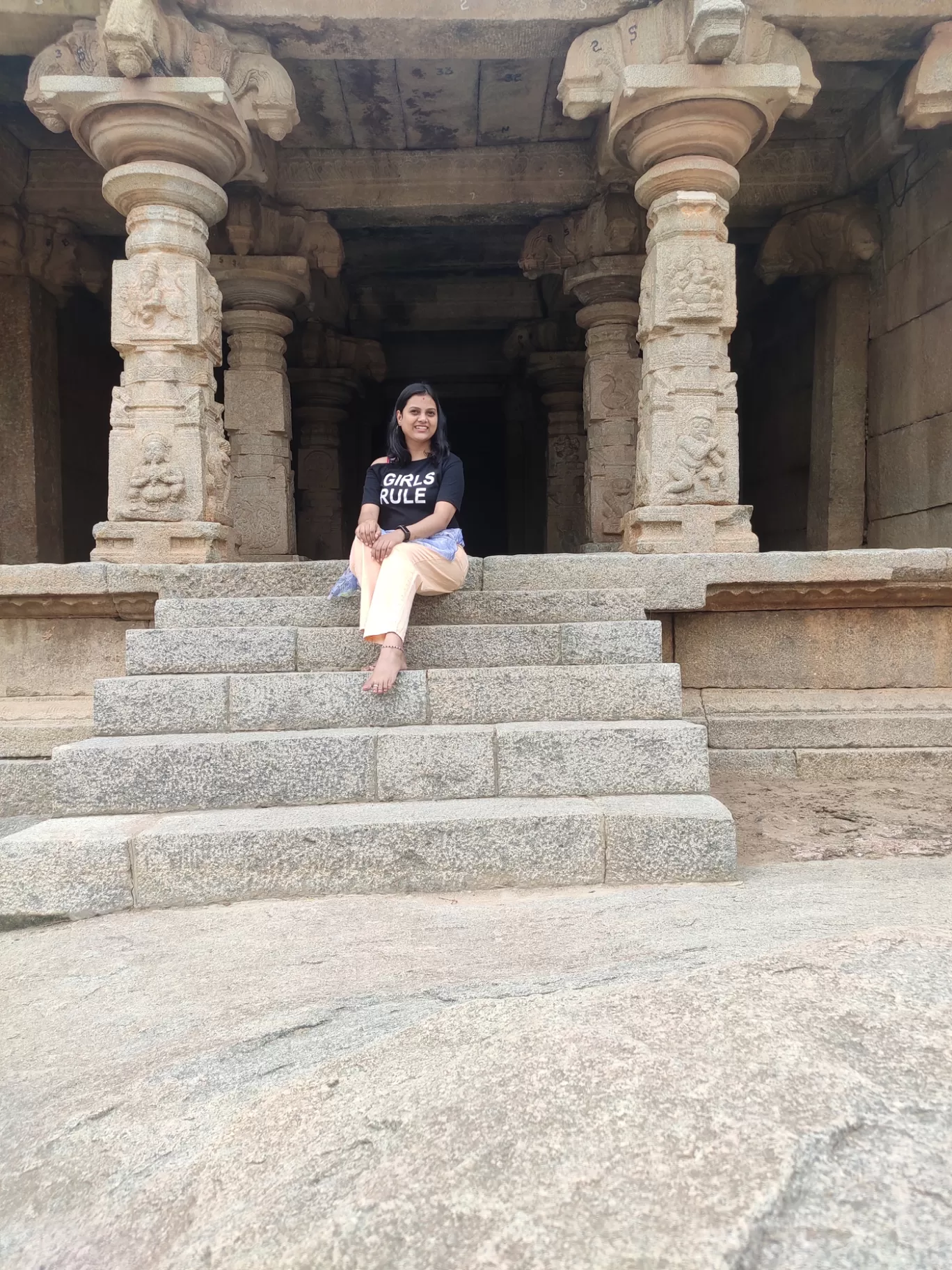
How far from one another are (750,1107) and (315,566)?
3.25m

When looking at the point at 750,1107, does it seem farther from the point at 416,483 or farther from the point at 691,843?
the point at 416,483

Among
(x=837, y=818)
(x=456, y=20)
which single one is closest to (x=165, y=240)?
(x=456, y=20)

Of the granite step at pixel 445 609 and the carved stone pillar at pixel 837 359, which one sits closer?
the granite step at pixel 445 609

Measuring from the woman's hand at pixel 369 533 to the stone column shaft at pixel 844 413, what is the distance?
4948 millimetres

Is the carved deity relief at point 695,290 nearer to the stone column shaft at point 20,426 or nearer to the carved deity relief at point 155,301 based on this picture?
the carved deity relief at point 155,301

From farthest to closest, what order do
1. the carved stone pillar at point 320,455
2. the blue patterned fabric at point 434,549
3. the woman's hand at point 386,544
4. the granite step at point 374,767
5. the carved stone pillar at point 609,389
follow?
1. the carved stone pillar at point 320,455
2. the carved stone pillar at point 609,389
3. the blue patterned fabric at point 434,549
4. the woman's hand at point 386,544
5. the granite step at point 374,767

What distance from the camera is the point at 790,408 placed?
27.5 feet

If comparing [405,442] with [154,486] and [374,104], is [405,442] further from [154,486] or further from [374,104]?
[374,104]

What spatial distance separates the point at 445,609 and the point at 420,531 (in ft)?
1.57

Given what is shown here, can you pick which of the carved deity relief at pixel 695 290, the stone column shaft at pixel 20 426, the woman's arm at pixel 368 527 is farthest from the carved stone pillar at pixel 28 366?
the carved deity relief at pixel 695 290

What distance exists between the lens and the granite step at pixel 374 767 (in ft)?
9.25

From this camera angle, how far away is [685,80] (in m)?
4.36

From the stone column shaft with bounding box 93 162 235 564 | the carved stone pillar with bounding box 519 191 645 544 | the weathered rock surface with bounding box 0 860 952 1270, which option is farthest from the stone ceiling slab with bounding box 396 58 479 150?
the weathered rock surface with bounding box 0 860 952 1270

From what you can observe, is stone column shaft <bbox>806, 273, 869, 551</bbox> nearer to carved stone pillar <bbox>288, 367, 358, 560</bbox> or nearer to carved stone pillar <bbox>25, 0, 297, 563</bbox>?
carved stone pillar <bbox>25, 0, 297, 563</bbox>
